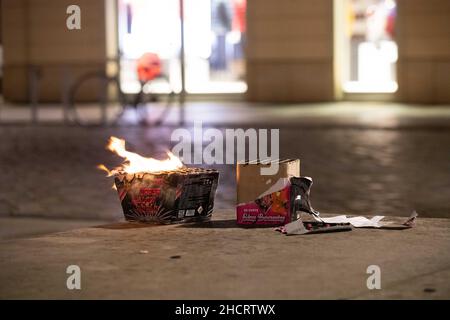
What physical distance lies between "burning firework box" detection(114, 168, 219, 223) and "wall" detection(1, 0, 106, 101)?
1836cm

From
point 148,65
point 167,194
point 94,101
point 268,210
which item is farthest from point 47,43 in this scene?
point 268,210

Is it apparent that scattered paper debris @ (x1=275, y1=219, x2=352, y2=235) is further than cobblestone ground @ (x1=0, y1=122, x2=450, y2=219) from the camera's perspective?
No

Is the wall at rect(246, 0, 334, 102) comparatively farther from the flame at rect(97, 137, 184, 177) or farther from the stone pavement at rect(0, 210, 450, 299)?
the stone pavement at rect(0, 210, 450, 299)

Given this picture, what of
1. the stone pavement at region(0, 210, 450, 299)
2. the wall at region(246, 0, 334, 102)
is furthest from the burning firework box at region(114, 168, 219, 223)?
the wall at region(246, 0, 334, 102)

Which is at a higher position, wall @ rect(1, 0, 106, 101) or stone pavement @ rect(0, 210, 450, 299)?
wall @ rect(1, 0, 106, 101)

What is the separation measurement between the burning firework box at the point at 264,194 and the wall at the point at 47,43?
1847 cm

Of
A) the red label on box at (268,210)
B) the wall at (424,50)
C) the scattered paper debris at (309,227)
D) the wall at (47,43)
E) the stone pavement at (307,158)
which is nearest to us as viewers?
the scattered paper debris at (309,227)

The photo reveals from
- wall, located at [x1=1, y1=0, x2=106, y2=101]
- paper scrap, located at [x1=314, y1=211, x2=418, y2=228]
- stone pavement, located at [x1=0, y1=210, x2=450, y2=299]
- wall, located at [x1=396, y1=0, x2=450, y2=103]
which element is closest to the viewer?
stone pavement, located at [x1=0, y1=210, x2=450, y2=299]

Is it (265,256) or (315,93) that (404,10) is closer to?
(315,93)

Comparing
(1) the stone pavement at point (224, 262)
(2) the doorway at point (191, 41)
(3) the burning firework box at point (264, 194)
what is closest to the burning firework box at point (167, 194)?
(1) the stone pavement at point (224, 262)

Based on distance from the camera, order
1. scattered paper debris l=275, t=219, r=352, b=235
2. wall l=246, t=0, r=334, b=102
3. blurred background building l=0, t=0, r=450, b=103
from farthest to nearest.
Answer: wall l=246, t=0, r=334, b=102, blurred background building l=0, t=0, r=450, b=103, scattered paper debris l=275, t=219, r=352, b=235

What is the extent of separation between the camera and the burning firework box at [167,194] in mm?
6727

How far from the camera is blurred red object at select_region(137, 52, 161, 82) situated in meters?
24.6

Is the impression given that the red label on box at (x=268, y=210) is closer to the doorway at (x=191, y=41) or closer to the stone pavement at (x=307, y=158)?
the stone pavement at (x=307, y=158)
